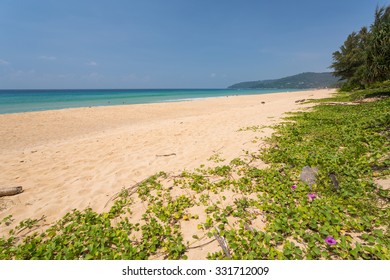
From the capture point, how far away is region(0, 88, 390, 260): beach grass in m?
2.63

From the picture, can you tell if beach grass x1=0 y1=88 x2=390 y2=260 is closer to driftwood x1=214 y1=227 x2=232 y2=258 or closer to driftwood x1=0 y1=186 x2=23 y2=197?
driftwood x1=214 y1=227 x2=232 y2=258

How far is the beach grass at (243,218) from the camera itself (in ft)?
8.64

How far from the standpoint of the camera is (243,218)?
3.21 meters

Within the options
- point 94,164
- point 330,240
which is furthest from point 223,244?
point 94,164

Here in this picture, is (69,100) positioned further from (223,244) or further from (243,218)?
(223,244)

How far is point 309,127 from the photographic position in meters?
7.70

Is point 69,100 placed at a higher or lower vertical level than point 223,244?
higher

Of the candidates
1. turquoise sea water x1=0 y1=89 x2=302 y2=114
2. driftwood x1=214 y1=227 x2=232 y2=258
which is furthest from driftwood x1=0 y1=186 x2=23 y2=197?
turquoise sea water x1=0 y1=89 x2=302 y2=114

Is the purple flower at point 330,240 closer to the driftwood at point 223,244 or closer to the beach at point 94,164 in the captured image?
the driftwood at point 223,244

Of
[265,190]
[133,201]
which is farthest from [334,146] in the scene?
[133,201]

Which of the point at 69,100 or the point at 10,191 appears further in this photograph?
the point at 69,100

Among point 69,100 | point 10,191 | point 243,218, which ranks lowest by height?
point 10,191
